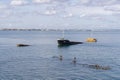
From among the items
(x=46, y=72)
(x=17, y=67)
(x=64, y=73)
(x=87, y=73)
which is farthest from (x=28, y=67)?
(x=87, y=73)

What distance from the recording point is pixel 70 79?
70.4 metres

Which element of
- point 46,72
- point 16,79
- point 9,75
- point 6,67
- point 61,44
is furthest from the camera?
point 61,44

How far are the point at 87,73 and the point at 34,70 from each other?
57.5 feet

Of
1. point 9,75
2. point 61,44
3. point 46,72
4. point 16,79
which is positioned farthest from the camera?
point 61,44

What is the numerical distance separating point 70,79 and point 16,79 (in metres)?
14.4

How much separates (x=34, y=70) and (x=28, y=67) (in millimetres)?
6262

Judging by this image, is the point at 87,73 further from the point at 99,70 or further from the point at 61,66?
the point at 61,66

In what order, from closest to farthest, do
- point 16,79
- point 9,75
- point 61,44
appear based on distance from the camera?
A: point 16,79, point 9,75, point 61,44

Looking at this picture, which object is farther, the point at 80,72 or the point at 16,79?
the point at 80,72

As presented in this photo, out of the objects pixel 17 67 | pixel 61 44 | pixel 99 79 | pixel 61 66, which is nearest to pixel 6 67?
pixel 17 67

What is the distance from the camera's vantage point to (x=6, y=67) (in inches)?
3504

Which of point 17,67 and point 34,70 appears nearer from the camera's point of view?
point 34,70

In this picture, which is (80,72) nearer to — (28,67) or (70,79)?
(70,79)

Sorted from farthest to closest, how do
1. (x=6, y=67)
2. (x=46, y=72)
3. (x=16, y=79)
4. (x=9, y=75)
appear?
1. (x=6, y=67)
2. (x=46, y=72)
3. (x=9, y=75)
4. (x=16, y=79)
